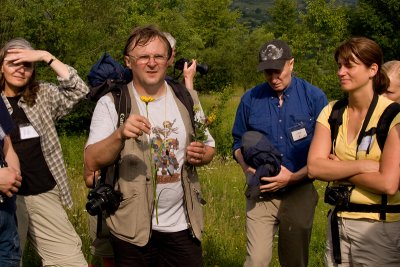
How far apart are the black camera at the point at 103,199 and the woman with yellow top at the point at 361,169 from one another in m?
1.27

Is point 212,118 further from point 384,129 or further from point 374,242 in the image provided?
point 374,242

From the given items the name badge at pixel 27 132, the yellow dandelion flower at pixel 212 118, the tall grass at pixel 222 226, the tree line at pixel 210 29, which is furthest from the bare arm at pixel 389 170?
the tree line at pixel 210 29

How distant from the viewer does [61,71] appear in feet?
14.1

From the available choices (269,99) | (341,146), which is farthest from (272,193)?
(341,146)

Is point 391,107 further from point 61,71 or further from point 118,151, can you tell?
point 61,71

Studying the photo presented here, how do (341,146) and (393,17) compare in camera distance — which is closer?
(341,146)

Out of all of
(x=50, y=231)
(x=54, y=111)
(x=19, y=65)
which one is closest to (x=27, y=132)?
(x=54, y=111)

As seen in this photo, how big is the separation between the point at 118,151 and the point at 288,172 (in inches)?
64.0

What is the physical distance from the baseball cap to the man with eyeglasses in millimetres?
1074

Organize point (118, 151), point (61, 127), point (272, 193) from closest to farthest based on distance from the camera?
point (118, 151) < point (272, 193) < point (61, 127)

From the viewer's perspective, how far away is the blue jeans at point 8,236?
3.35 m

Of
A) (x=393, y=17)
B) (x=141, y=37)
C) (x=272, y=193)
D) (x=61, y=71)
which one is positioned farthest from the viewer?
(x=393, y=17)

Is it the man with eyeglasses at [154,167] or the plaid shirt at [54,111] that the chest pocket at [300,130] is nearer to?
the man with eyeglasses at [154,167]

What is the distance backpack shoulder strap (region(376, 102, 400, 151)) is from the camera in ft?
11.1
